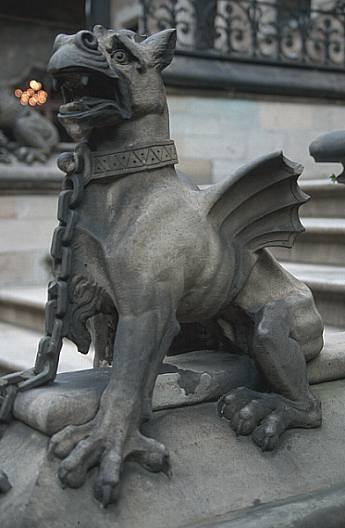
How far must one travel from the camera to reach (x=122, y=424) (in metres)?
2.18

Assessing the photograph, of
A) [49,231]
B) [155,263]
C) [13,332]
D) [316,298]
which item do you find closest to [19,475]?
[155,263]

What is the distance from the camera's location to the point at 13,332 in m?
5.34

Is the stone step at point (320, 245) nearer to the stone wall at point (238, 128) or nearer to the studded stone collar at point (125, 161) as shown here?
the studded stone collar at point (125, 161)

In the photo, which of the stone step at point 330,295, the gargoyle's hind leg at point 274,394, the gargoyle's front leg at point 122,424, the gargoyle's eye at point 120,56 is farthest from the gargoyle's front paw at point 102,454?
the stone step at point 330,295

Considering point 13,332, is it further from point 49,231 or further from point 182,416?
point 182,416

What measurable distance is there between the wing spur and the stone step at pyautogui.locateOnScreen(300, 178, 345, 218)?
108 inches

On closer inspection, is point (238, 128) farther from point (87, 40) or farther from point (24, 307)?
point (87, 40)

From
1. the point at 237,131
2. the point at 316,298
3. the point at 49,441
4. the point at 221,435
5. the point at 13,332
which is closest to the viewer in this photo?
the point at 49,441

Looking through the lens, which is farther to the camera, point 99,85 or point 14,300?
point 14,300

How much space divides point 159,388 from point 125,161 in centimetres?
69

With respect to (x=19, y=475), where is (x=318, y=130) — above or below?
above

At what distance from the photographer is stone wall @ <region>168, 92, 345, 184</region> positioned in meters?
8.20

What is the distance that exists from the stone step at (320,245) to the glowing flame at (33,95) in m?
7.63

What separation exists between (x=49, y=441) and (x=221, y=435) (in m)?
0.55
